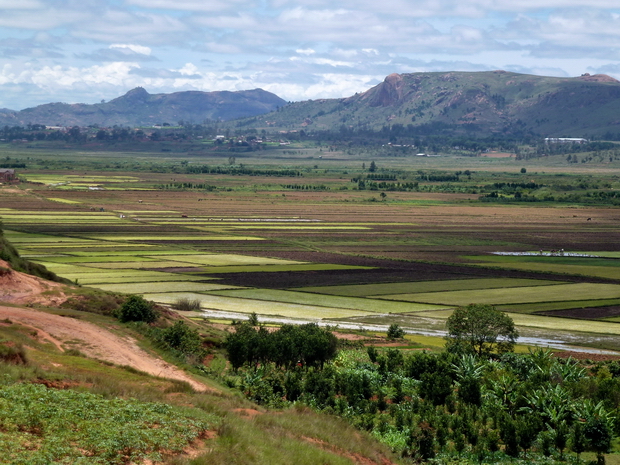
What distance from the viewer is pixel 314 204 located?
6678 inches

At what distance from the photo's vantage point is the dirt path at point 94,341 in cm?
3534

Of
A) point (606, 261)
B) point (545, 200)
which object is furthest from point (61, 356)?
point (545, 200)

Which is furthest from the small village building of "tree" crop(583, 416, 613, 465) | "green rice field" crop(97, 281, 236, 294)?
"tree" crop(583, 416, 613, 465)

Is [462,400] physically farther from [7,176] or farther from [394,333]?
[7,176]

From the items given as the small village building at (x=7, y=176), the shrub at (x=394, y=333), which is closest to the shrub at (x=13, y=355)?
the shrub at (x=394, y=333)

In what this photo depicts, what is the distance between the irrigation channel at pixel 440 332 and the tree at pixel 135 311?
13119 mm

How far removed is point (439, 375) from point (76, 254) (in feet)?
200

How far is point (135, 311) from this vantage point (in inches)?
1777

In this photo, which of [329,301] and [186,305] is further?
[329,301]

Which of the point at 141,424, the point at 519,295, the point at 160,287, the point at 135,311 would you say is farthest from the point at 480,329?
the point at 160,287

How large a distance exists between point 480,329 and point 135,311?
21589mm

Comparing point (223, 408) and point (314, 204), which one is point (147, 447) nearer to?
point (223, 408)

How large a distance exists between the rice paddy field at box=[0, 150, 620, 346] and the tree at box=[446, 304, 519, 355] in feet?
26.2

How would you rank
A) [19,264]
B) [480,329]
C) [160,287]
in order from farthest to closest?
[160,287] < [19,264] < [480,329]
